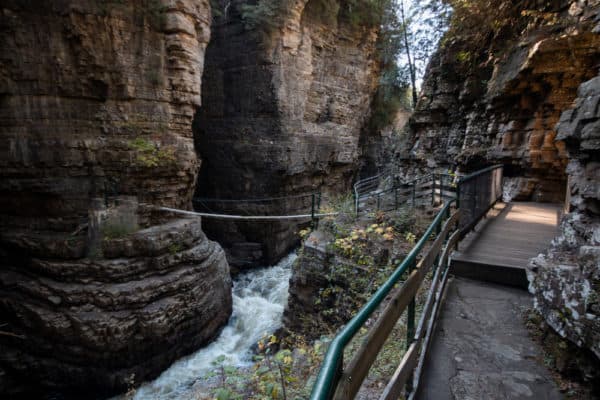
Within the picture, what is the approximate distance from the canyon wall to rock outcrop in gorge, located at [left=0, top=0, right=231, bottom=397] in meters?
7.80

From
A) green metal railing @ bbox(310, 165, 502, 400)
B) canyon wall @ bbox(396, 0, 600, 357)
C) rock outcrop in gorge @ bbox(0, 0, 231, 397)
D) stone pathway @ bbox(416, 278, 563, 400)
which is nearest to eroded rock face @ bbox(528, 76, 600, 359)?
canyon wall @ bbox(396, 0, 600, 357)

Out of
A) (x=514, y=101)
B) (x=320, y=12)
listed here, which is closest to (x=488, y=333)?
(x=514, y=101)

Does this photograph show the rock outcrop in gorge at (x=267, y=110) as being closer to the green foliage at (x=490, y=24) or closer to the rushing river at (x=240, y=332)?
the rushing river at (x=240, y=332)

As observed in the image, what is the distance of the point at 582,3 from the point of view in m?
7.34

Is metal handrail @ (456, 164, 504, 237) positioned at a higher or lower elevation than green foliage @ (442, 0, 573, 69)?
lower

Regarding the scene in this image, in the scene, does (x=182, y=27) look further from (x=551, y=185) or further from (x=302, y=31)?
(x=551, y=185)

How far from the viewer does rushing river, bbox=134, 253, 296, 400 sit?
7430 mm

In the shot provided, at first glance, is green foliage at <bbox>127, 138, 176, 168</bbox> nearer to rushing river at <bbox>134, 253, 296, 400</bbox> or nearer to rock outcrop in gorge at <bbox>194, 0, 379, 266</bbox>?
rushing river at <bbox>134, 253, 296, 400</bbox>

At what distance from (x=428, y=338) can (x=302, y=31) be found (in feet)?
47.0

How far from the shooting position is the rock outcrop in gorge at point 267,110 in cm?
1347

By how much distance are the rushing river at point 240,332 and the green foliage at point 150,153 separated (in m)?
5.22

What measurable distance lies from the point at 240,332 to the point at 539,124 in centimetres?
1022

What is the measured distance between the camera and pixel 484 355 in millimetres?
2697

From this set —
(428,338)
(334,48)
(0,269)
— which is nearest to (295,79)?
(334,48)
